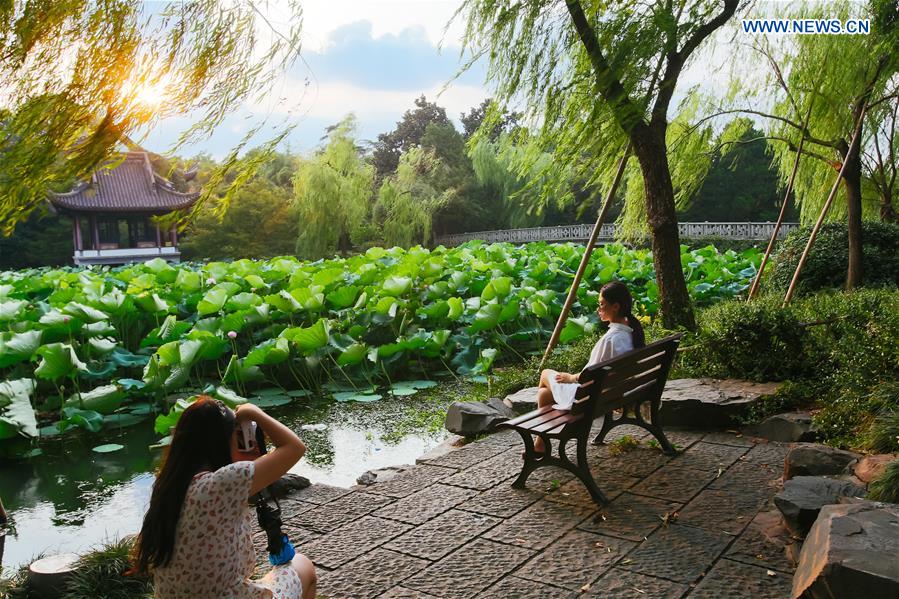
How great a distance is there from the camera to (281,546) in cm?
171

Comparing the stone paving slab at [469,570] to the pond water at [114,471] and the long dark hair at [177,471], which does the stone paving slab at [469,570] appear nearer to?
the long dark hair at [177,471]

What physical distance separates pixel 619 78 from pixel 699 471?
2.73 metres

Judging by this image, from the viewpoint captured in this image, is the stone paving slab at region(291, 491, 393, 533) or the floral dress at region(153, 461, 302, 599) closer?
the floral dress at region(153, 461, 302, 599)

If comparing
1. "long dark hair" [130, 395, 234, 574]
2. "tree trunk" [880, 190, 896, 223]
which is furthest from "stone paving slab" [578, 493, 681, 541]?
Answer: "tree trunk" [880, 190, 896, 223]

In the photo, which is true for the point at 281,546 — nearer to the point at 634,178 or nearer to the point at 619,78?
the point at 619,78

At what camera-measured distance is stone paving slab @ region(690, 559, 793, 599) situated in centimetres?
211

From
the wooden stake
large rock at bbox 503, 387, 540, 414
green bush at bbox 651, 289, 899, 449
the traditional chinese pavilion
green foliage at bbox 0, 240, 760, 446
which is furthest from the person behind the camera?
the traditional chinese pavilion

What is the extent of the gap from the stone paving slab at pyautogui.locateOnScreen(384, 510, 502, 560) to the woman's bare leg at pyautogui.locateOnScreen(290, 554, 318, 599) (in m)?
0.77

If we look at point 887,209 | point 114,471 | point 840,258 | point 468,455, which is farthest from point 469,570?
point 887,209

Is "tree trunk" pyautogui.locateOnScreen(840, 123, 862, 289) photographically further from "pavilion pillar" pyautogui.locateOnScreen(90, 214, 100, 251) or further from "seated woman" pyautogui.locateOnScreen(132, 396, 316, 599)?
"pavilion pillar" pyautogui.locateOnScreen(90, 214, 100, 251)

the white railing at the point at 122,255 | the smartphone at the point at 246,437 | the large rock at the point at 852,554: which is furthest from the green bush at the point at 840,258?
the white railing at the point at 122,255

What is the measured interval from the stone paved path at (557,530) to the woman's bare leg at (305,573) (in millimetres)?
500

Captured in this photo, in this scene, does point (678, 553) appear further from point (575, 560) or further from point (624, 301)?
point (624, 301)

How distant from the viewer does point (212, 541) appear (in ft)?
5.03
